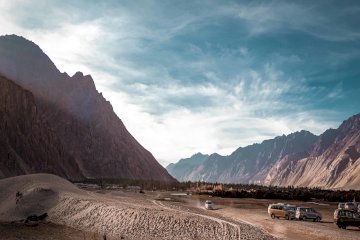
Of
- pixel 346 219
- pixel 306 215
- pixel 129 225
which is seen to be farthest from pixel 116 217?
pixel 346 219

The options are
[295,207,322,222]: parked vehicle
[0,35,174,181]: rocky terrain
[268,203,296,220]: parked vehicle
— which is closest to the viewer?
[295,207,322,222]: parked vehicle

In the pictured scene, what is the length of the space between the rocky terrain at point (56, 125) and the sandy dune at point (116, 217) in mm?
66884

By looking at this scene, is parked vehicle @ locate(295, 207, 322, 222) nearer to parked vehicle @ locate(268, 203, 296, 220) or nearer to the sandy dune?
parked vehicle @ locate(268, 203, 296, 220)

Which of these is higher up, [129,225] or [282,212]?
[282,212]

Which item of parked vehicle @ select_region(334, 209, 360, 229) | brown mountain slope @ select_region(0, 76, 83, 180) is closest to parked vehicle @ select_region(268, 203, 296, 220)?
parked vehicle @ select_region(334, 209, 360, 229)

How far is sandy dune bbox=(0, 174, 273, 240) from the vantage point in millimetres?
35469

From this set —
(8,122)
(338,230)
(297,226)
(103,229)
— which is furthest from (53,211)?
(8,122)

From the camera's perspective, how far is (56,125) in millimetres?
169625

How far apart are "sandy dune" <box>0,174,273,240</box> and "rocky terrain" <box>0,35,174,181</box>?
219 ft

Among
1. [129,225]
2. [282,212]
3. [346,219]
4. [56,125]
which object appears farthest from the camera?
[56,125]

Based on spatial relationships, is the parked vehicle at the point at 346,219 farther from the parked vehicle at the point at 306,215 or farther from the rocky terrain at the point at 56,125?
the rocky terrain at the point at 56,125

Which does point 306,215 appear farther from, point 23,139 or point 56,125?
point 56,125

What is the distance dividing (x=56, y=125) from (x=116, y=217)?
445 ft

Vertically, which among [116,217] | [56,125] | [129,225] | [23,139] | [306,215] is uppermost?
[56,125]
